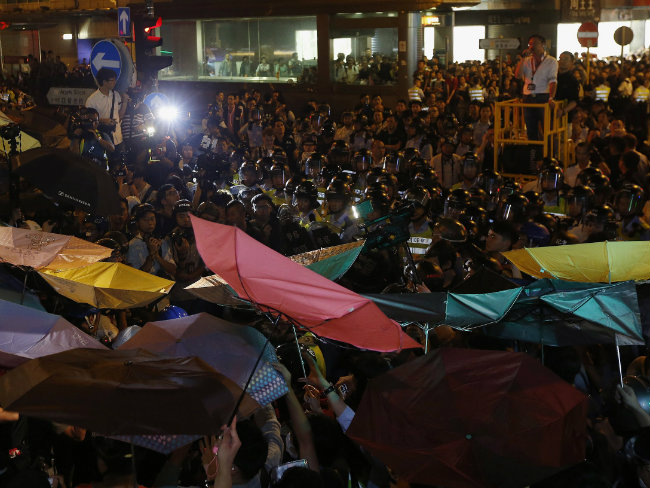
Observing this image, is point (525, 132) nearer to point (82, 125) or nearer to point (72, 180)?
point (82, 125)

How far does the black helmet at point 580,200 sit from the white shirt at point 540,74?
512 centimetres

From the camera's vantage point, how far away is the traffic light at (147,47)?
50.1ft

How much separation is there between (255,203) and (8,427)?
17.6 ft

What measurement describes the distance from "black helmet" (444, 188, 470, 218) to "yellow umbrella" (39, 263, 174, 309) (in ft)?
12.9

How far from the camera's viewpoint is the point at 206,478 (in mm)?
4832

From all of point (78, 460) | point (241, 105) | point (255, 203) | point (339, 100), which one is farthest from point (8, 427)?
point (339, 100)

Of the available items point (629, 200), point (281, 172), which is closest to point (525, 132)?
point (281, 172)

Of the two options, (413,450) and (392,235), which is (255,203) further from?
(413,450)

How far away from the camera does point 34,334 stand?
5449mm

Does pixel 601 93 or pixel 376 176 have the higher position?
pixel 601 93

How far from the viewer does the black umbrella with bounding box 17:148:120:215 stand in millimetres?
8750

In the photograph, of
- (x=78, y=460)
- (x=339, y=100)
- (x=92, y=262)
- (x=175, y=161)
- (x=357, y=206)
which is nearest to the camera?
(x=78, y=460)

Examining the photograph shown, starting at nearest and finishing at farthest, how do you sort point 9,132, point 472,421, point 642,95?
1. point 472,421
2. point 9,132
3. point 642,95

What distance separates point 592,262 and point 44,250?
14.4 ft
